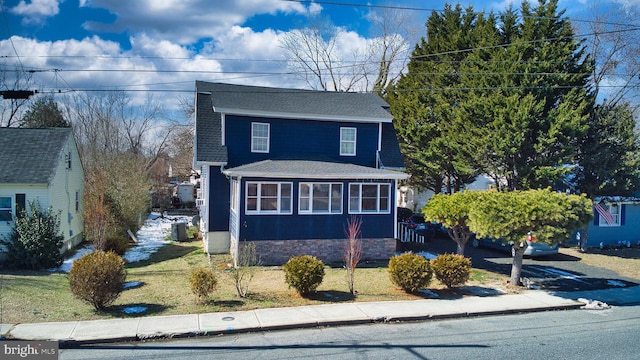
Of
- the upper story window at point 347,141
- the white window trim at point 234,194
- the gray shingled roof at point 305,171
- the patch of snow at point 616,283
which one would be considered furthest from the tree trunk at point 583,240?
the white window trim at point 234,194

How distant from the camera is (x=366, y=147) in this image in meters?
21.8

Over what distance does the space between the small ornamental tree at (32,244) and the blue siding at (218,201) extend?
6.08 metres

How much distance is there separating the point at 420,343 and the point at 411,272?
12.4ft

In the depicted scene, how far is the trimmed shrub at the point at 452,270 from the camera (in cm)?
1361

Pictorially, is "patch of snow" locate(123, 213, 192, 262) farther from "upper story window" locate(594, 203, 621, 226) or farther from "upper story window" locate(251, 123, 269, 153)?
"upper story window" locate(594, 203, 621, 226)

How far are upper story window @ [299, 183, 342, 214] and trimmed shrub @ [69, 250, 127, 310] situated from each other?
8302 mm

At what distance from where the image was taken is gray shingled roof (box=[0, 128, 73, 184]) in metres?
18.1

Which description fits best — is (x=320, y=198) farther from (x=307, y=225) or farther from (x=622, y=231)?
(x=622, y=231)

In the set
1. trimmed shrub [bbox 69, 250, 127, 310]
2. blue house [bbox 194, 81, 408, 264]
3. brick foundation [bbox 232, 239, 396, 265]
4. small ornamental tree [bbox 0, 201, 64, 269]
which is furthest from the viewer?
blue house [bbox 194, 81, 408, 264]

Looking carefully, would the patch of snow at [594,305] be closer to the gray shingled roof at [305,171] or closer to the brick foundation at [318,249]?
the brick foundation at [318,249]

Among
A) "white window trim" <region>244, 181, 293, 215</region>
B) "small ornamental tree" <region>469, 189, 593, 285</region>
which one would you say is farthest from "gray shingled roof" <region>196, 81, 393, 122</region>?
"small ornamental tree" <region>469, 189, 593, 285</region>

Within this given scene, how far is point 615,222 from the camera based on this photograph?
80.5 feet

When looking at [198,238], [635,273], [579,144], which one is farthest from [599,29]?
[198,238]

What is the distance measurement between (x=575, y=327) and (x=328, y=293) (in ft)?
21.1
